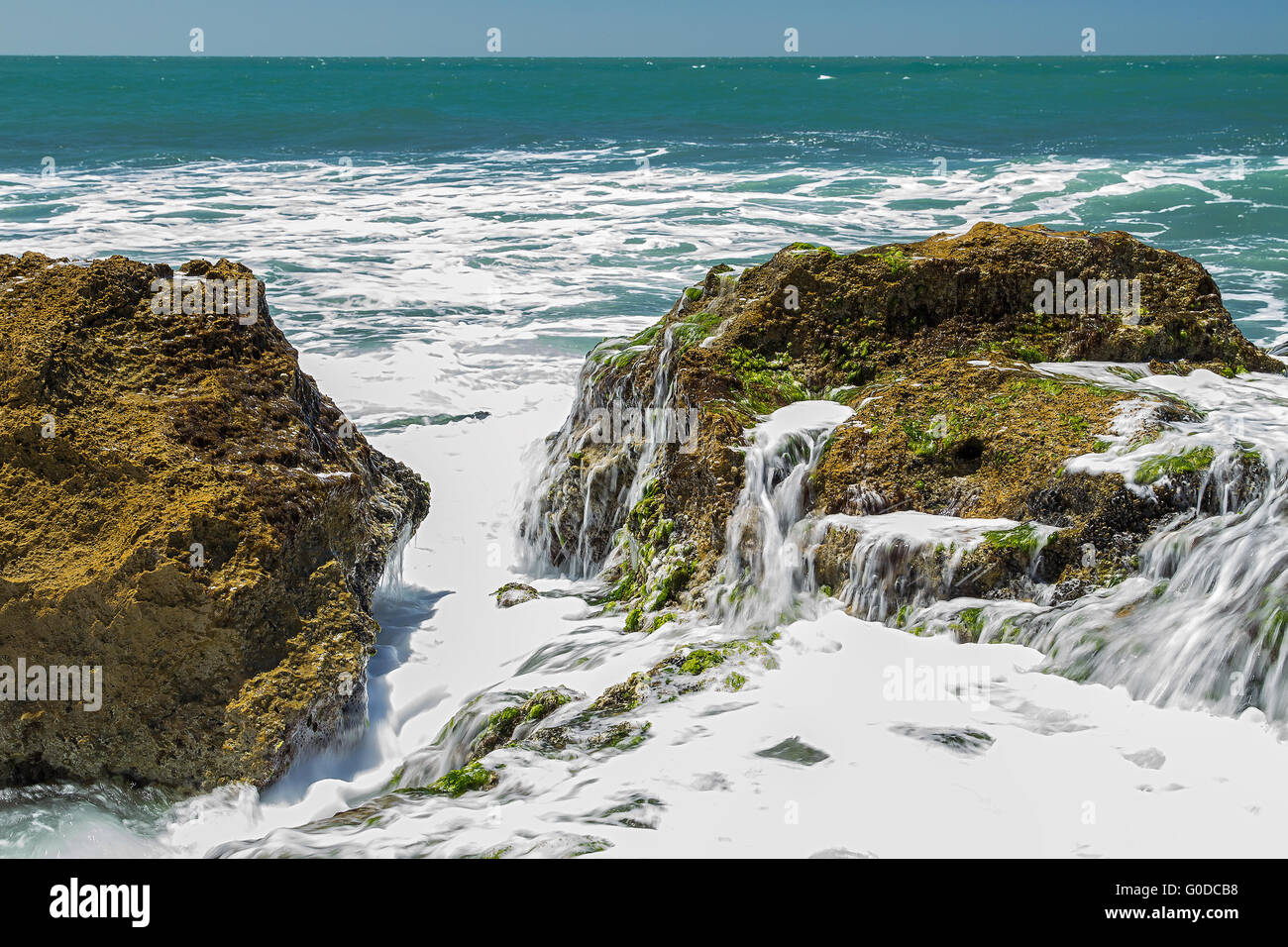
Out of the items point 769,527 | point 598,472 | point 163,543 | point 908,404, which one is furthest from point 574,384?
point 163,543

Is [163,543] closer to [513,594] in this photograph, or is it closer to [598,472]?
[513,594]

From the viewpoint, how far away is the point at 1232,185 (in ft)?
80.1

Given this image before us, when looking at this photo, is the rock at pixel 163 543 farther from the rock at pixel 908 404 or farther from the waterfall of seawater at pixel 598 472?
the rock at pixel 908 404

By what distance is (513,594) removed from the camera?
601cm

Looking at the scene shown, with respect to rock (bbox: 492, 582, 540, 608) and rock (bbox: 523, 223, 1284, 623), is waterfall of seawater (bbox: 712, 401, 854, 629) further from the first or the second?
rock (bbox: 492, 582, 540, 608)

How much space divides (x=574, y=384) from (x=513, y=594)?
16.3 feet

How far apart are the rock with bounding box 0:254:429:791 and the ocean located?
20 cm

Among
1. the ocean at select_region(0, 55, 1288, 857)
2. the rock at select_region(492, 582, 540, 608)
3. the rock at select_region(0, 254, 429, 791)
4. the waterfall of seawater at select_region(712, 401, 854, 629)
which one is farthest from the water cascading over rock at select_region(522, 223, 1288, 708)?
the rock at select_region(0, 254, 429, 791)

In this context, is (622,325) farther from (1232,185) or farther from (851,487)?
(1232,185)

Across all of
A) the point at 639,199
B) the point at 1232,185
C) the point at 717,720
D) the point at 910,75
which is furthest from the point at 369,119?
the point at 910,75

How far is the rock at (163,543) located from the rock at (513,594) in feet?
2.80

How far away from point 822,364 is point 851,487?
1.21m

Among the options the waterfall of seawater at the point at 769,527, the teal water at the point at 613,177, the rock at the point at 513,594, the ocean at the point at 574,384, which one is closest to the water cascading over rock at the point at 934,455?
the waterfall of seawater at the point at 769,527

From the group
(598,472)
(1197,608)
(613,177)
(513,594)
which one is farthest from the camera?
(613,177)
